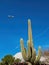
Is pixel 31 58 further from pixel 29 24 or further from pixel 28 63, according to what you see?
pixel 29 24

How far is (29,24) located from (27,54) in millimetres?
2231

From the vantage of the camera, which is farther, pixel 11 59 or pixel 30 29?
pixel 11 59

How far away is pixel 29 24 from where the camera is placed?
747 inches

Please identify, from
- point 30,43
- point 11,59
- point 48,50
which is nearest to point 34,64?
point 30,43

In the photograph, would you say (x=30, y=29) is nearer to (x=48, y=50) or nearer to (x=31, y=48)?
(x=31, y=48)

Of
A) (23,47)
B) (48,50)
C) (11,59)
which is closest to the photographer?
(23,47)

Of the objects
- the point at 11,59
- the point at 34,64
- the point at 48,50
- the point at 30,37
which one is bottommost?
the point at 34,64

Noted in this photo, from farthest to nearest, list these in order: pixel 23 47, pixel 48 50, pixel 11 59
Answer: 1. pixel 48 50
2. pixel 11 59
3. pixel 23 47

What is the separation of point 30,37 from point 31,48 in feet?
2.81

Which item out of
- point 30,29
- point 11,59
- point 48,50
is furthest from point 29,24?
point 48,50

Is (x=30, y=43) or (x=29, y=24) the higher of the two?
(x=29, y=24)

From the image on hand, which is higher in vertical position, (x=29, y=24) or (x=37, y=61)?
(x=29, y=24)

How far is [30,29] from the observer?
18.9 meters

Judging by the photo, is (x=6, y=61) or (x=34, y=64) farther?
(x=6, y=61)
